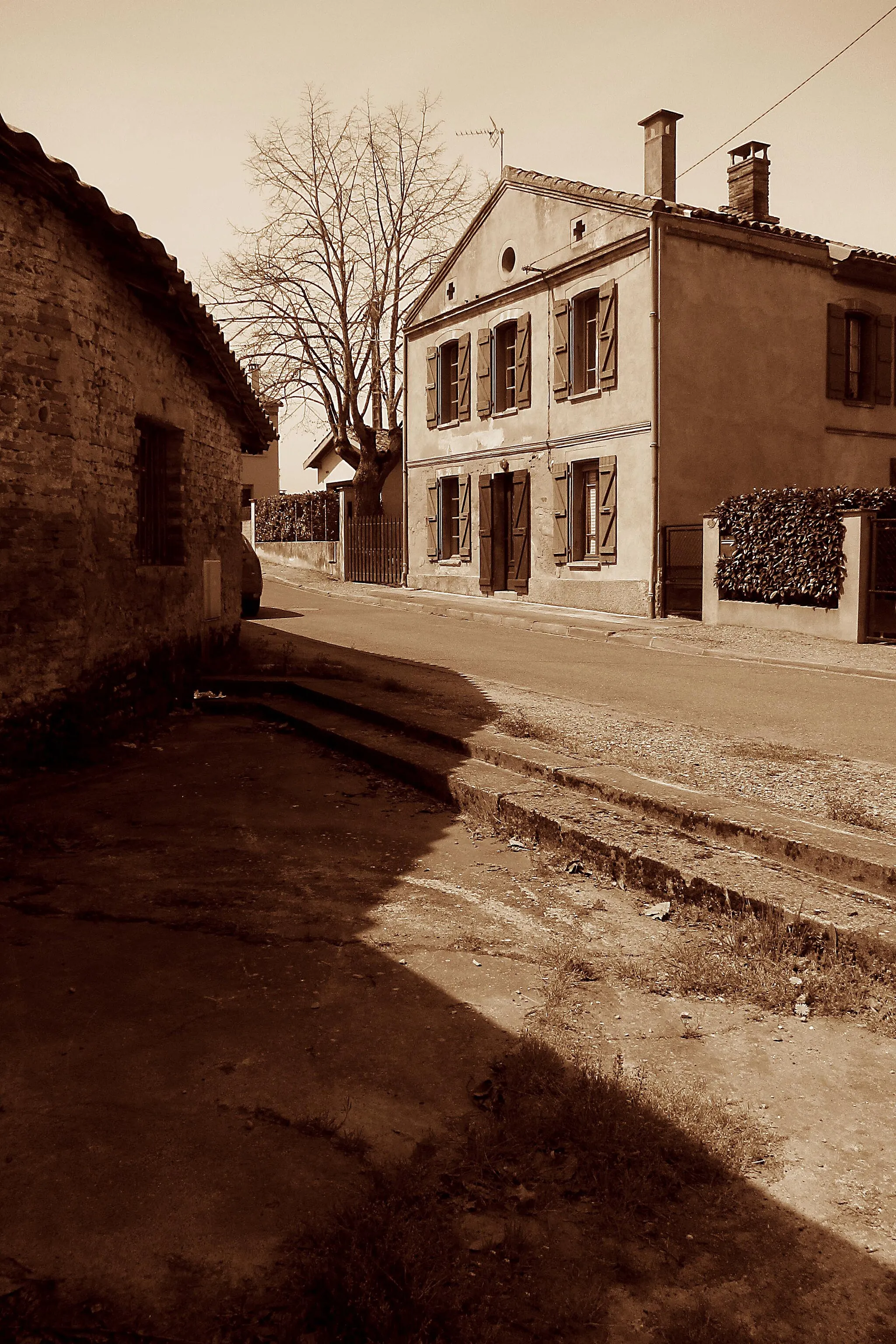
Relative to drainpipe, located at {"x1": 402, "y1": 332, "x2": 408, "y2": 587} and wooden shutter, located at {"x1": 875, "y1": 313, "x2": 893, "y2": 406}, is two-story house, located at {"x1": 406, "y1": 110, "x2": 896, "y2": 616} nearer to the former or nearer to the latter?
wooden shutter, located at {"x1": 875, "y1": 313, "x2": 893, "y2": 406}

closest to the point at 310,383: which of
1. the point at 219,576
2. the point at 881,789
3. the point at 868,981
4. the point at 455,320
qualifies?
the point at 455,320

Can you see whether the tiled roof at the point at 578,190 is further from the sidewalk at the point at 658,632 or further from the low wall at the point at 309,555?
the low wall at the point at 309,555

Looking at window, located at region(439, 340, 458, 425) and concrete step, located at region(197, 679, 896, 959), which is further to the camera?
window, located at region(439, 340, 458, 425)

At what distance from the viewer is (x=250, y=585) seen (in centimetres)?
1725

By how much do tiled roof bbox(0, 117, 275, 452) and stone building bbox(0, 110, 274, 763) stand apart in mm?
15

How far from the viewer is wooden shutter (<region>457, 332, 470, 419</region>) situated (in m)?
22.6

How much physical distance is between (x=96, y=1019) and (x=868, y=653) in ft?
36.6

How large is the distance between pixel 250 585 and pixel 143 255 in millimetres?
9980

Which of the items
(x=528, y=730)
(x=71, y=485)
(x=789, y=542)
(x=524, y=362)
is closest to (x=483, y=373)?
(x=524, y=362)

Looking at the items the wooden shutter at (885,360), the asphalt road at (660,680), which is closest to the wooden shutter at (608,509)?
the asphalt road at (660,680)

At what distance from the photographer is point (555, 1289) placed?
7.04 ft

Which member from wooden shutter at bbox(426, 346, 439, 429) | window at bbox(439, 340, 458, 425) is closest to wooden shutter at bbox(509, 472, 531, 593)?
window at bbox(439, 340, 458, 425)

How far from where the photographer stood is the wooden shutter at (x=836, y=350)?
19344 millimetres

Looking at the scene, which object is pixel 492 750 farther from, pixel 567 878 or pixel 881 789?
pixel 881 789
